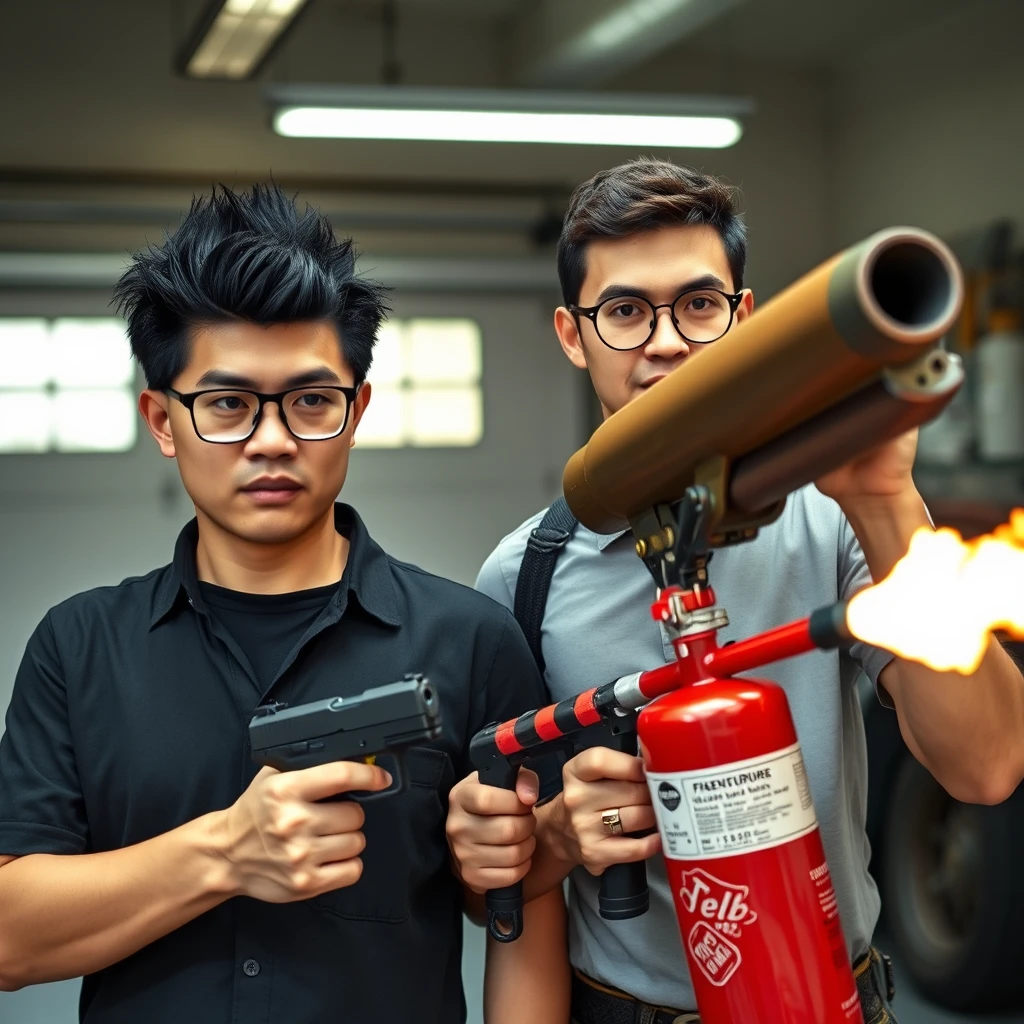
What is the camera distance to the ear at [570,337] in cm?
174

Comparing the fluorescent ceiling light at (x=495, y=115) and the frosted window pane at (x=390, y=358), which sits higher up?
the fluorescent ceiling light at (x=495, y=115)

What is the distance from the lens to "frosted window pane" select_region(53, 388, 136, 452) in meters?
6.64

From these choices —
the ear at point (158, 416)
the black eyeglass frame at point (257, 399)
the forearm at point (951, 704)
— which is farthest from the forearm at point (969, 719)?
the ear at point (158, 416)

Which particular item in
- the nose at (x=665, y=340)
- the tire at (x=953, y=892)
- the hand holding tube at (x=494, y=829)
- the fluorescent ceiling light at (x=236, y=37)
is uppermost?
the fluorescent ceiling light at (x=236, y=37)

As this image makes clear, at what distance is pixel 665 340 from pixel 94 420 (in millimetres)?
5694

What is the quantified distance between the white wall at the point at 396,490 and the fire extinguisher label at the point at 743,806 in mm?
5801

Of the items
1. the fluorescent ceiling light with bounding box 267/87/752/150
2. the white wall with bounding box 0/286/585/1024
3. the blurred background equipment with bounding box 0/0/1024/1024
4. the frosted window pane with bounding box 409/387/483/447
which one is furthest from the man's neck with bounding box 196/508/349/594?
the frosted window pane with bounding box 409/387/483/447

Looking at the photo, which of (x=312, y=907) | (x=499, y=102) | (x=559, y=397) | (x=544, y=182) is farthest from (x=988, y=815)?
(x=544, y=182)

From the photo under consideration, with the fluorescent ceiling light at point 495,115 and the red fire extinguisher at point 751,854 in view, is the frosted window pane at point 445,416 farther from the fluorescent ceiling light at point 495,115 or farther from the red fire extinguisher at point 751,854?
the red fire extinguisher at point 751,854

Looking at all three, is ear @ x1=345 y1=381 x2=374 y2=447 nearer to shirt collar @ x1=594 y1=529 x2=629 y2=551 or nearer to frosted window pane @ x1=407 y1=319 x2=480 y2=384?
shirt collar @ x1=594 y1=529 x2=629 y2=551

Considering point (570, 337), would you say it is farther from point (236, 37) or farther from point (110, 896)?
point (236, 37)

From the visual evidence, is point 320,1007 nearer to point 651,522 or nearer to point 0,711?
point 651,522

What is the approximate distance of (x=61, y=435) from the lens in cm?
664

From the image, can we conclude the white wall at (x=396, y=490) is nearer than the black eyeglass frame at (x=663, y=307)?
No
